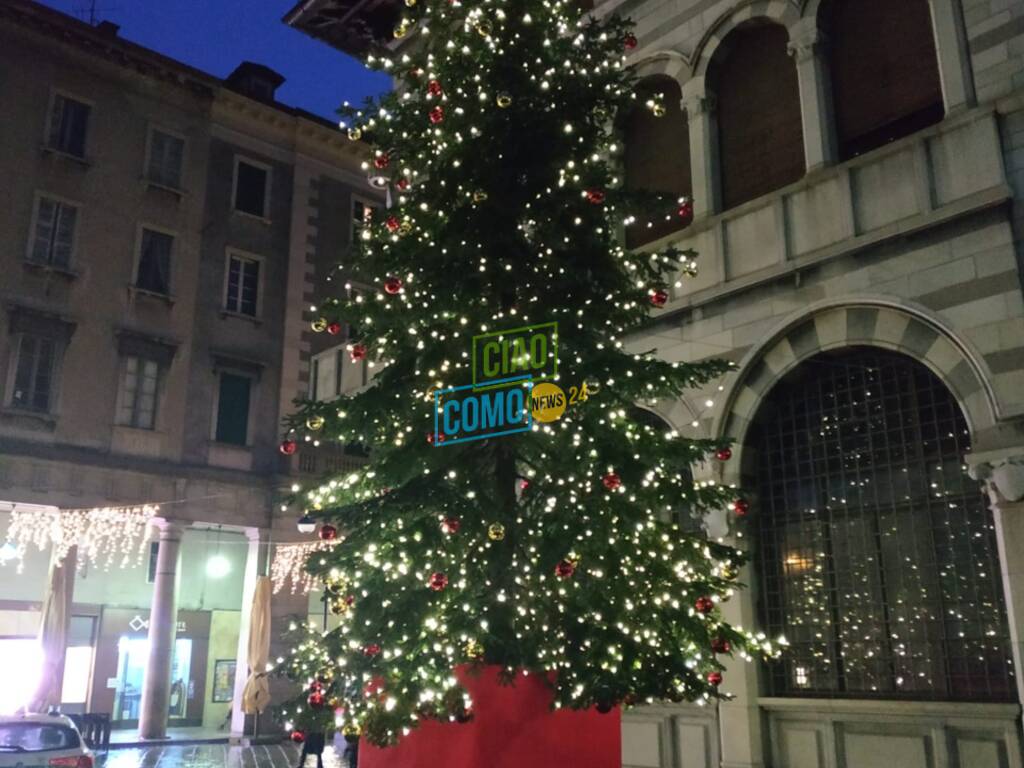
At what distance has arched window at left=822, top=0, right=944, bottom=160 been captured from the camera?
38.4 feet

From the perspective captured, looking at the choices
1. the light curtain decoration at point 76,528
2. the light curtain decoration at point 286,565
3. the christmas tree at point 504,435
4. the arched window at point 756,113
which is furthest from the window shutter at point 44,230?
the arched window at point 756,113

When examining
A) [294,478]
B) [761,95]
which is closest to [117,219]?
[294,478]

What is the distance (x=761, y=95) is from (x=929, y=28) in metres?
2.50

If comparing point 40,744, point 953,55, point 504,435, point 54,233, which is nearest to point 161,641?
point 54,233

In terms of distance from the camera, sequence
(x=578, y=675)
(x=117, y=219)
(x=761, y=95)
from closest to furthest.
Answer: (x=578, y=675)
(x=761, y=95)
(x=117, y=219)

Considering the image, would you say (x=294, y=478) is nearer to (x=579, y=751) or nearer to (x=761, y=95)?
(x=761, y=95)

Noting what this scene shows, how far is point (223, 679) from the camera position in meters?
28.8

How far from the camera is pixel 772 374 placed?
12367mm

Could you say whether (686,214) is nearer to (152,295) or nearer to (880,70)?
(880,70)

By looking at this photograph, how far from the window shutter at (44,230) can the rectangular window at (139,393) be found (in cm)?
324

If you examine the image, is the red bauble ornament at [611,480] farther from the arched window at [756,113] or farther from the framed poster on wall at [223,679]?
the framed poster on wall at [223,679]

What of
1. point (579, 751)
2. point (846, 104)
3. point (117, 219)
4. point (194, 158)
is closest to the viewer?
point (579, 751)

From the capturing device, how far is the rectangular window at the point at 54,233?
955 inches

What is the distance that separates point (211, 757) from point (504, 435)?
50.1 ft
